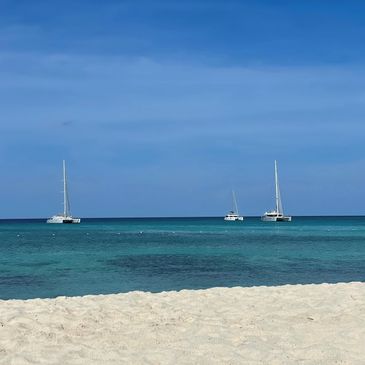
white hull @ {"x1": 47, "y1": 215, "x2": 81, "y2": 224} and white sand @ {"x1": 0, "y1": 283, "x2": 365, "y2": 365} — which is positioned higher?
white hull @ {"x1": 47, "y1": 215, "x2": 81, "y2": 224}

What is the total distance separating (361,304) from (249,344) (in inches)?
167

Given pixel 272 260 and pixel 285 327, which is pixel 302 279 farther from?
pixel 285 327

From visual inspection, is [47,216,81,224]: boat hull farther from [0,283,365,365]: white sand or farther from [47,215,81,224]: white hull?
[0,283,365,365]: white sand

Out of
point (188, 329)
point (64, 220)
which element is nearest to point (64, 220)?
point (64, 220)

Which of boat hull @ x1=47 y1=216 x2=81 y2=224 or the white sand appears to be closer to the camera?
the white sand

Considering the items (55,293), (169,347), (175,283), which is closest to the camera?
(169,347)

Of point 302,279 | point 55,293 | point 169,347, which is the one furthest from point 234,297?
point 302,279

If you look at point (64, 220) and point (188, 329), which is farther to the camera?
point (64, 220)

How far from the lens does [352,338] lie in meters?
8.77

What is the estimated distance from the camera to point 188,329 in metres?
Answer: 9.49

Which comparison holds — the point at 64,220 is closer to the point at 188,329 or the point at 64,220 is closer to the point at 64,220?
the point at 64,220

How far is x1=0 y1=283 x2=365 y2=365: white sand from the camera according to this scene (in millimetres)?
7832

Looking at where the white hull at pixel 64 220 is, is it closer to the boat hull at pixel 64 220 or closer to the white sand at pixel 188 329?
the boat hull at pixel 64 220

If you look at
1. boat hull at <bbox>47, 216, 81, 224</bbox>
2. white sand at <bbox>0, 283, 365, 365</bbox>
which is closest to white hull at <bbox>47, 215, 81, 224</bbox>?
boat hull at <bbox>47, 216, 81, 224</bbox>
